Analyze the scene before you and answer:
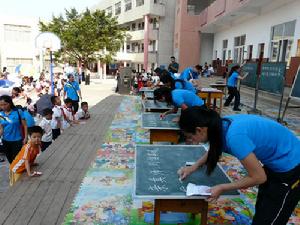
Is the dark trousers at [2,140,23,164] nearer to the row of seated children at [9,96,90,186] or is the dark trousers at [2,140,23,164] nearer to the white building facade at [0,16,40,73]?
the row of seated children at [9,96,90,186]

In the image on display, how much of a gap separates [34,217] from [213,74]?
60.3ft

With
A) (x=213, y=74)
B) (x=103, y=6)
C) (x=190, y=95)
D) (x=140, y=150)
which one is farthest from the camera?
(x=103, y=6)

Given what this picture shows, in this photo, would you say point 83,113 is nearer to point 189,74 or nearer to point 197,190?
point 189,74

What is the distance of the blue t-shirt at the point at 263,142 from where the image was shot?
6.00 ft

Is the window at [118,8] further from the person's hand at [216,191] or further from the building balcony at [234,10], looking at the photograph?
the person's hand at [216,191]

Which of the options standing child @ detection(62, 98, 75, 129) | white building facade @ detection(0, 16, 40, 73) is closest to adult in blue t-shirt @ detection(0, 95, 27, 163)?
standing child @ detection(62, 98, 75, 129)

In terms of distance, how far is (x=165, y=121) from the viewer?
5.09m

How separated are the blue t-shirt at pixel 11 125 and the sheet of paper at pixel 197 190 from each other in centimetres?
380

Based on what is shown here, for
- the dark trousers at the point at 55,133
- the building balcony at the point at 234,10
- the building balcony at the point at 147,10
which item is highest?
the building balcony at the point at 147,10

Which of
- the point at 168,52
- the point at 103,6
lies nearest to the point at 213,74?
the point at 168,52

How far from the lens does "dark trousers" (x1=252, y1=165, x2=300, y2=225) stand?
80.4 inches

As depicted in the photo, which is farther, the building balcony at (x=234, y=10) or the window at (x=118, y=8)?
the window at (x=118, y=8)

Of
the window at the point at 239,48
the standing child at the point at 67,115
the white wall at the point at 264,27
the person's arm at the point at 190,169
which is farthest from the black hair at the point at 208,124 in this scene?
the window at the point at 239,48

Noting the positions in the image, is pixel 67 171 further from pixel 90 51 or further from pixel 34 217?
pixel 90 51
